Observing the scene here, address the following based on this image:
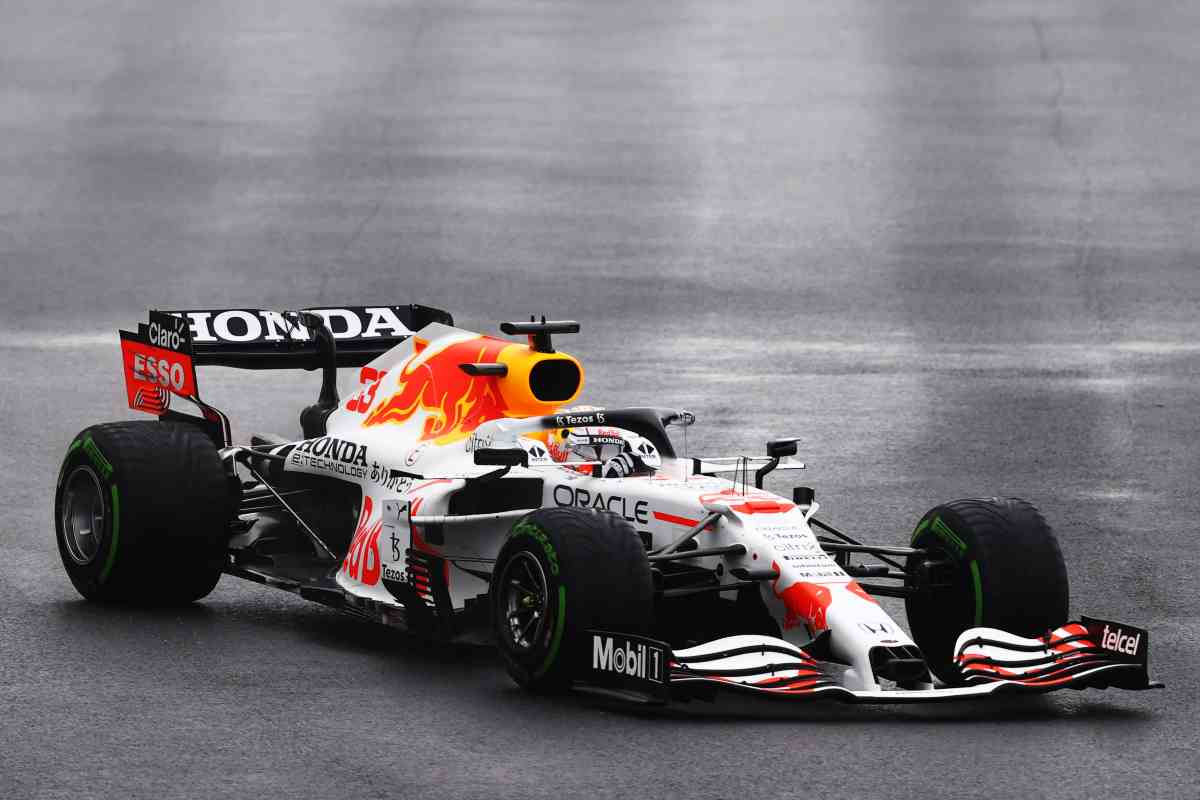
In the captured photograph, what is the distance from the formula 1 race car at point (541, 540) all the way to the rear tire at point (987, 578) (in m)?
0.01

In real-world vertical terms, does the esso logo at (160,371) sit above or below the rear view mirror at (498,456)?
above

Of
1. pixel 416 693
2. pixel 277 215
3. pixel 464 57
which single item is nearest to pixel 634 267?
pixel 277 215

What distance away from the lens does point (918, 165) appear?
31406mm

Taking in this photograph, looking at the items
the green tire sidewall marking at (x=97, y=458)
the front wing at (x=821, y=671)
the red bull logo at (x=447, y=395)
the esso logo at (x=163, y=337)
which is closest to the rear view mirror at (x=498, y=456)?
the red bull logo at (x=447, y=395)

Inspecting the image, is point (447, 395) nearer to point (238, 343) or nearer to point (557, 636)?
point (238, 343)

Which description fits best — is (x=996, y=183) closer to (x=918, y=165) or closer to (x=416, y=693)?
(x=918, y=165)

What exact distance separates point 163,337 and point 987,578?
17.8ft

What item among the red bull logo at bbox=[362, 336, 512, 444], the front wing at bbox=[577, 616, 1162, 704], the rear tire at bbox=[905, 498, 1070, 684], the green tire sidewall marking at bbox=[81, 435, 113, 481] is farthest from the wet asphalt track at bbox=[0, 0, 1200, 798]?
the red bull logo at bbox=[362, 336, 512, 444]

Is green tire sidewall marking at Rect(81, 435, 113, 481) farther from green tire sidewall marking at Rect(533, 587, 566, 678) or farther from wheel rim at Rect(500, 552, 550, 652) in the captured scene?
green tire sidewall marking at Rect(533, 587, 566, 678)

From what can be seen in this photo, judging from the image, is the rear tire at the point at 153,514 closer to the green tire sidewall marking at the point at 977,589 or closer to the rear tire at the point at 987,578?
the rear tire at the point at 987,578

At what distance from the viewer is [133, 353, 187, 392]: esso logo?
13562 millimetres

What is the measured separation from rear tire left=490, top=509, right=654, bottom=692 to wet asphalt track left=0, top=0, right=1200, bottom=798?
0.79 ft

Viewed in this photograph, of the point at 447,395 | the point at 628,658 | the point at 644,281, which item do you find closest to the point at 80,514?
the point at 447,395

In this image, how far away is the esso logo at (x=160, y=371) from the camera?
13.6 metres
